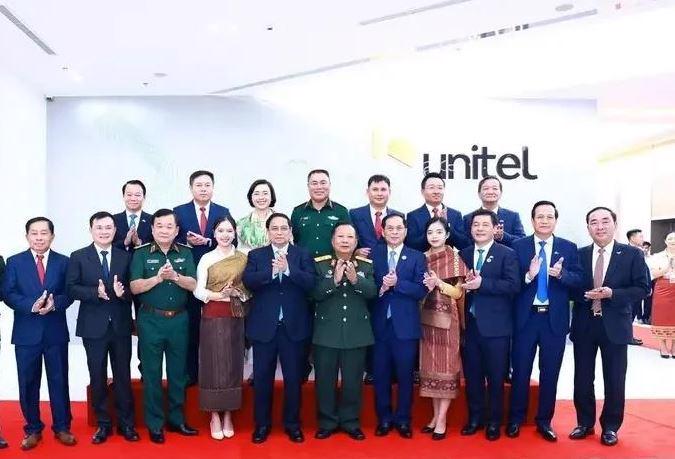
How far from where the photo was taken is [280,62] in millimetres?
7758

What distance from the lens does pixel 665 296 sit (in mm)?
8609

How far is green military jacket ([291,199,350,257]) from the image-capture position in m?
4.86

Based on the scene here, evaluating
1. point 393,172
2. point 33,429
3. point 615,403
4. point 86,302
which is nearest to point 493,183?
point 615,403

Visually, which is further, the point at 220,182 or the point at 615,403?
the point at 220,182

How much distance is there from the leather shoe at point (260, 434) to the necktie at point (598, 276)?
94.2 inches

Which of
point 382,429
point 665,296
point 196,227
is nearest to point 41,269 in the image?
point 196,227

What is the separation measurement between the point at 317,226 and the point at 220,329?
106 centimetres

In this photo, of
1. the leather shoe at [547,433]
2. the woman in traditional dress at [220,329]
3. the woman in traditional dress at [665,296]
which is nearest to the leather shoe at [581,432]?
the leather shoe at [547,433]

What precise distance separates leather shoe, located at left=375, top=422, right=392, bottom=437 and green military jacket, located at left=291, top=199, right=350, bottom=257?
4.22 feet

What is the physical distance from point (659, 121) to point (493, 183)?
7.49 meters

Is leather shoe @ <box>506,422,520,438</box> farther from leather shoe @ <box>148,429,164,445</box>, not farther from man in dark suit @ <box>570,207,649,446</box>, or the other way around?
leather shoe @ <box>148,429,164,445</box>

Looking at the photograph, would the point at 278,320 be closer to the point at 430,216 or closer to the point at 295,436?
the point at 295,436

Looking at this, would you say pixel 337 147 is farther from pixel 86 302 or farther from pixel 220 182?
pixel 86 302

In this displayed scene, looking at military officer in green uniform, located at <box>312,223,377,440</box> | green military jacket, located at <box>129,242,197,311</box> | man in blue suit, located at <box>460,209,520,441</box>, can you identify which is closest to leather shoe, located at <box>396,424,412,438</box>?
military officer in green uniform, located at <box>312,223,377,440</box>
